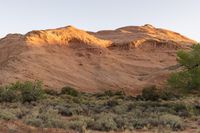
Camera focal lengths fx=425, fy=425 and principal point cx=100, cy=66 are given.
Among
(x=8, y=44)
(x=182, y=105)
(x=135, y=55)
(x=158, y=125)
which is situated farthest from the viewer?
(x=135, y=55)

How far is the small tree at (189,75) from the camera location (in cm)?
2794

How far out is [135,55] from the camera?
73562mm

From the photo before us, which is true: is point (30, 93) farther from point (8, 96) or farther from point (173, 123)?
point (173, 123)

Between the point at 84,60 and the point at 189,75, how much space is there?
3793cm

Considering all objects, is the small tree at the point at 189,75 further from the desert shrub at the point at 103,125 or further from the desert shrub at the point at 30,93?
the desert shrub at the point at 103,125

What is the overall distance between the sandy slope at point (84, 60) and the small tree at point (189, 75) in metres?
22.1

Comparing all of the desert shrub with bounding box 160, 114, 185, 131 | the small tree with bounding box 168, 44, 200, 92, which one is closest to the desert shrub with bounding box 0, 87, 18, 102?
the small tree with bounding box 168, 44, 200, 92

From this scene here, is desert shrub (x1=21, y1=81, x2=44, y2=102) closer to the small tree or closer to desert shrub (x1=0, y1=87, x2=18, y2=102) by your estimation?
desert shrub (x1=0, y1=87, x2=18, y2=102)

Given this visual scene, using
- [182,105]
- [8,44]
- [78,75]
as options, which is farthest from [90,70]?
[182,105]

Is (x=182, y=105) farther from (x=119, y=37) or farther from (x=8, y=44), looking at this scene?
(x=119, y=37)

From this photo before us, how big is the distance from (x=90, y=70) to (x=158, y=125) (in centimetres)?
4620

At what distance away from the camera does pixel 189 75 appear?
28016 millimetres

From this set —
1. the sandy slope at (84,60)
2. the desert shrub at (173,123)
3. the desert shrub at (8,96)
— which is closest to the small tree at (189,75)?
the desert shrub at (8,96)

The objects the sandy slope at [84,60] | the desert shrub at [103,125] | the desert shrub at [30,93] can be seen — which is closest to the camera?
the desert shrub at [103,125]
